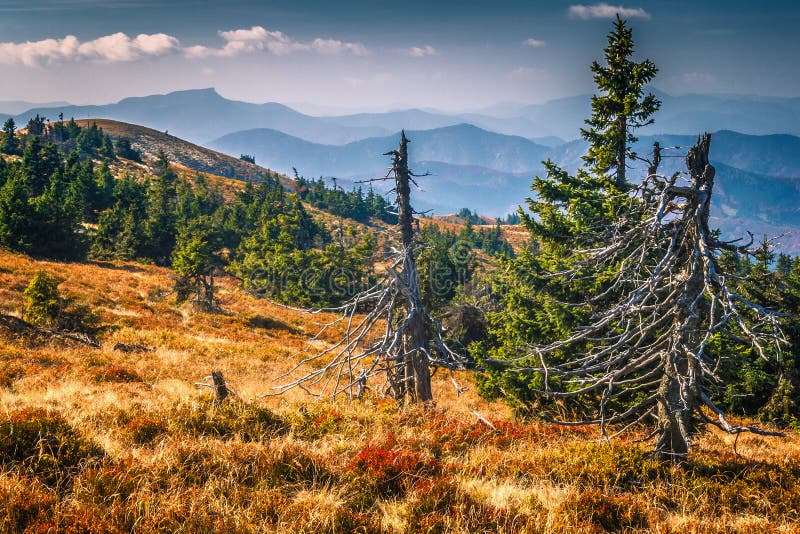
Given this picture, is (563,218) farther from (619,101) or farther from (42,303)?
(42,303)

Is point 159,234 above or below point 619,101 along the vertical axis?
below

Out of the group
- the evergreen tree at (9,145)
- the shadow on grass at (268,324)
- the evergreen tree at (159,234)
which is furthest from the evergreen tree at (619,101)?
the evergreen tree at (9,145)

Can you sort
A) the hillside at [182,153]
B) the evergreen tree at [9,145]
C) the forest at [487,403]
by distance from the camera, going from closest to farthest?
the forest at [487,403] → the evergreen tree at [9,145] → the hillside at [182,153]

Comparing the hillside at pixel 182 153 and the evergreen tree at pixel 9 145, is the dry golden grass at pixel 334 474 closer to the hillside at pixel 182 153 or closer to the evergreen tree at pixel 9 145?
the evergreen tree at pixel 9 145

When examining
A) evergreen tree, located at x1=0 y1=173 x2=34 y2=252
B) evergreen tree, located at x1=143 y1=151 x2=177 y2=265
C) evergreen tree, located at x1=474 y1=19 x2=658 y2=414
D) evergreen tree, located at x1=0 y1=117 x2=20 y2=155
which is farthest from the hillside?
evergreen tree, located at x1=474 y1=19 x2=658 y2=414

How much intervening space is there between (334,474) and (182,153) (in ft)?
571

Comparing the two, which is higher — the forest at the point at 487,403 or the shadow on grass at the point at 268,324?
the forest at the point at 487,403

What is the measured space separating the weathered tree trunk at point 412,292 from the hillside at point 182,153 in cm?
14682

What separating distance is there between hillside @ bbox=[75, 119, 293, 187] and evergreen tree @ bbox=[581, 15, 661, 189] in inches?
5687

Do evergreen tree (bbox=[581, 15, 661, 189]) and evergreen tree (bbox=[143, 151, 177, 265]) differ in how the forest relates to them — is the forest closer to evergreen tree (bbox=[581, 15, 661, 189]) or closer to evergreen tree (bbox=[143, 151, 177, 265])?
evergreen tree (bbox=[581, 15, 661, 189])

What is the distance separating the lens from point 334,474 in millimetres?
5051

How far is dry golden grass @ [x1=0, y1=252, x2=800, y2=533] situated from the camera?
4.01m

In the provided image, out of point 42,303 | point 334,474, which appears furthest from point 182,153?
point 334,474

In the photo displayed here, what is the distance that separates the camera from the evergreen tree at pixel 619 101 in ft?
43.6
